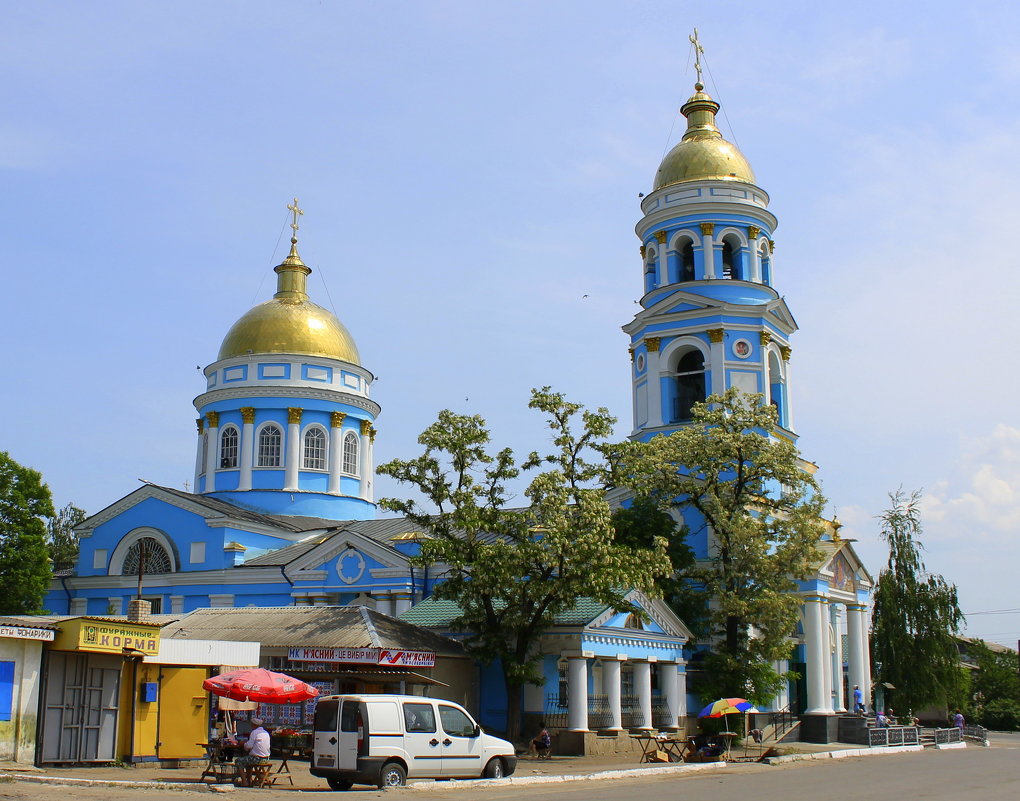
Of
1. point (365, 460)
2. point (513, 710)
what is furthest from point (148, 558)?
point (513, 710)

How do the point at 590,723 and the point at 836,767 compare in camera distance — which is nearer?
the point at 836,767

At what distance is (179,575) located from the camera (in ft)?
129

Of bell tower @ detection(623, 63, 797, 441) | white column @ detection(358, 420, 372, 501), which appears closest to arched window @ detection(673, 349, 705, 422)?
bell tower @ detection(623, 63, 797, 441)

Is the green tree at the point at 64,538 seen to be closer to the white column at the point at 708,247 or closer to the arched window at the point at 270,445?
the arched window at the point at 270,445

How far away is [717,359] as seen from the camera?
116 feet

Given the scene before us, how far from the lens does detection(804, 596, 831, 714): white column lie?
31703 mm

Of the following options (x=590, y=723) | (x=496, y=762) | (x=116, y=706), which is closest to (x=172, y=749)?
(x=116, y=706)

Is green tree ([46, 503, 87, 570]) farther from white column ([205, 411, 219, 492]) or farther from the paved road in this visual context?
the paved road

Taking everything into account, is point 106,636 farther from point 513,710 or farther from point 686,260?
point 686,260

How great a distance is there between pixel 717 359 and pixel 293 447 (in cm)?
Result: 1698

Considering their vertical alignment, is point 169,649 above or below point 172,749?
above

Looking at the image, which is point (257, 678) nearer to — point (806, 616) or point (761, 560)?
point (761, 560)

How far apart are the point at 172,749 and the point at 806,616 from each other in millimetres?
18632

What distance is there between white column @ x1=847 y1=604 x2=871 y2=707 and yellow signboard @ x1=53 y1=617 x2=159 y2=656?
2253cm
